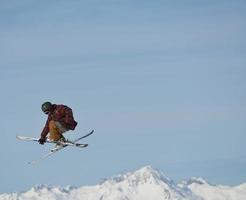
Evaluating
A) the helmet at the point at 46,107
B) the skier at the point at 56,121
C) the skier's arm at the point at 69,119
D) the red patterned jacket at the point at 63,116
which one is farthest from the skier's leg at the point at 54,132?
the helmet at the point at 46,107

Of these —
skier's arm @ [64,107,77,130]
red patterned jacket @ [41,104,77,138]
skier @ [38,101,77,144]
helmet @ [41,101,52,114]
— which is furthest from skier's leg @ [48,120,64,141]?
helmet @ [41,101,52,114]

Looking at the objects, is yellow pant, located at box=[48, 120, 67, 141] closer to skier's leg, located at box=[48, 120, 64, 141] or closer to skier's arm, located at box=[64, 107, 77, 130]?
skier's leg, located at box=[48, 120, 64, 141]

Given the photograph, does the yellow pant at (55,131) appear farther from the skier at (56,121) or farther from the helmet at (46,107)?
the helmet at (46,107)

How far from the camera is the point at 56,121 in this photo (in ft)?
96.3

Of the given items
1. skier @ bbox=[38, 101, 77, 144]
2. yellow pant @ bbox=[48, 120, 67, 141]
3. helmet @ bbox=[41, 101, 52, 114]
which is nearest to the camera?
helmet @ bbox=[41, 101, 52, 114]

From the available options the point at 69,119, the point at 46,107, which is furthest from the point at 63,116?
the point at 46,107

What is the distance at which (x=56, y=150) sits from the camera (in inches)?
1201

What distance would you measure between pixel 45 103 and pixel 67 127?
1275 mm

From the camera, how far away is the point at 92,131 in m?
31.5

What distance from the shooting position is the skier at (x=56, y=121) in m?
29.1

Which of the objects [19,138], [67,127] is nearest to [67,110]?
[67,127]

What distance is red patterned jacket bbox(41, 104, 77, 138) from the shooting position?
29141 mm

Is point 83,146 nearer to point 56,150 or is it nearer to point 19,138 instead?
point 56,150

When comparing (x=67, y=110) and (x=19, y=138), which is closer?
(x=67, y=110)
